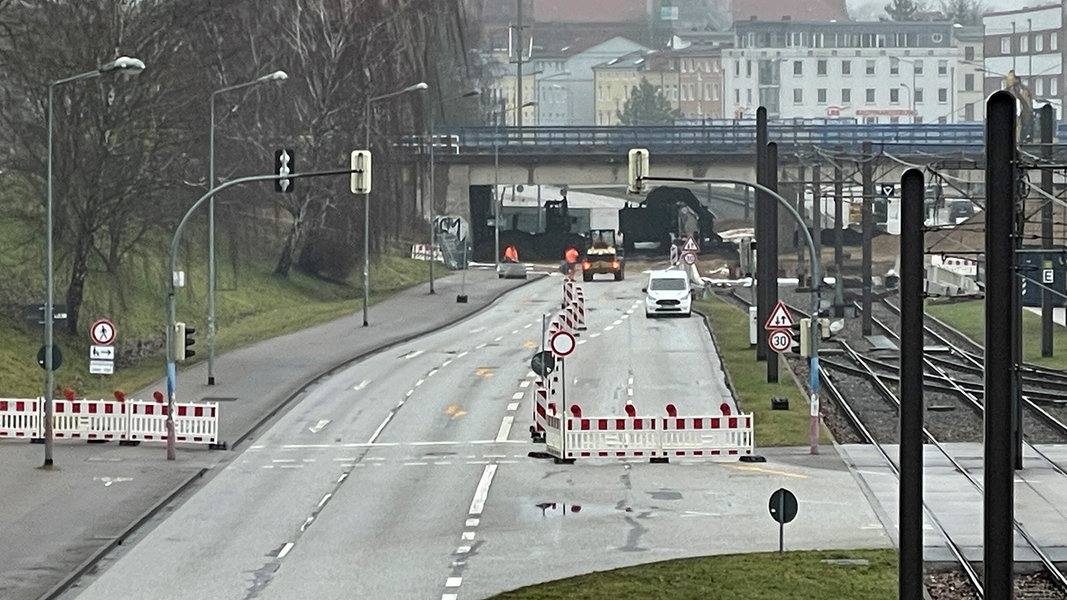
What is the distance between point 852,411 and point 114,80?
22.8 m

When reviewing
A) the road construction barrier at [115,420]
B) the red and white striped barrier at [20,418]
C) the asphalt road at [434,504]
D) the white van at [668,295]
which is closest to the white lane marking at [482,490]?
the asphalt road at [434,504]

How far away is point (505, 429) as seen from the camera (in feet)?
144

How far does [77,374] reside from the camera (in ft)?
168

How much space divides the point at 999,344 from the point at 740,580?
32.2 feet

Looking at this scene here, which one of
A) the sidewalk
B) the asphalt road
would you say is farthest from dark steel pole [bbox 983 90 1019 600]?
the sidewalk

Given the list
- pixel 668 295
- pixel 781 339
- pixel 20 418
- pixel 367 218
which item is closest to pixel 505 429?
pixel 781 339

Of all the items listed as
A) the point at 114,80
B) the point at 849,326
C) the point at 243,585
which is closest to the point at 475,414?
the point at 114,80

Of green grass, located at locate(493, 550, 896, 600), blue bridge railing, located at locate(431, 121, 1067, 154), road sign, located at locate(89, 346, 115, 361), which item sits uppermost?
blue bridge railing, located at locate(431, 121, 1067, 154)

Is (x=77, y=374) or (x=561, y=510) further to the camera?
(x=77, y=374)

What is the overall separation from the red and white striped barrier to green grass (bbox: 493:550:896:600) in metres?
18.0

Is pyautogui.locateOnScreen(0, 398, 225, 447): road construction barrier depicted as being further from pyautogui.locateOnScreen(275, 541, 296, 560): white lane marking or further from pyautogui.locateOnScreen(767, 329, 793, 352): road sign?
pyautogui.locateOnScreen(767, 329, 793, 352): road sign

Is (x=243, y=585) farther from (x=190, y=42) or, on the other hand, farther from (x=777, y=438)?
(x=190, y=42)

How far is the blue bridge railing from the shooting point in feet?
359

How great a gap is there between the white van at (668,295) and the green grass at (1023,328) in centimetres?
952
